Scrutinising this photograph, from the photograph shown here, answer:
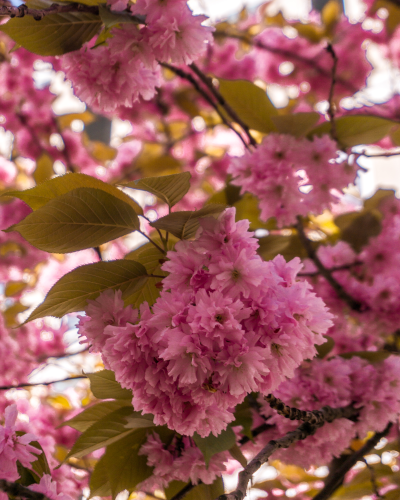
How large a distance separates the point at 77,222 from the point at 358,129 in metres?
0.76

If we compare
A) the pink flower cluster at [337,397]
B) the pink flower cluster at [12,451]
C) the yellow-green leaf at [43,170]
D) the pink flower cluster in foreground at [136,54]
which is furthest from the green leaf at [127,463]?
the yellow-green leaf at [43,170]

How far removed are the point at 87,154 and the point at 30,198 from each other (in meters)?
2.15

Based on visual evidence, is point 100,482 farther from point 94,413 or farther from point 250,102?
point 250,102

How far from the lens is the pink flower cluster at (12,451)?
24.3 inches

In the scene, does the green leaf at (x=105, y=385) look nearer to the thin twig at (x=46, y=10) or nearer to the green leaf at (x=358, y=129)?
the thin twig at (x=46, y=10)

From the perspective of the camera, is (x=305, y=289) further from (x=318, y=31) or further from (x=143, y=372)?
(x=318, y=31)

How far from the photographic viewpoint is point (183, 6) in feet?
2.42

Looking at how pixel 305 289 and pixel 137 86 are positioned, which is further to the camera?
pixel 137 86

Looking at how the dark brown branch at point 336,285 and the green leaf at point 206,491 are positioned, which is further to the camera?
the dark brown branch at point 336,285

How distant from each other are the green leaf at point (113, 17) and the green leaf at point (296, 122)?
0.42 m

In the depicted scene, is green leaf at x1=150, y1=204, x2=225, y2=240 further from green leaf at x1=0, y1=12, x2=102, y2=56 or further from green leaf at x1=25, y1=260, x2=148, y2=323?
green leaf at x1=0, y1=12, x2=102, y2=56

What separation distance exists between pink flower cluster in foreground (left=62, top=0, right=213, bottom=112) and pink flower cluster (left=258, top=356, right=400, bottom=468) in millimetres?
668

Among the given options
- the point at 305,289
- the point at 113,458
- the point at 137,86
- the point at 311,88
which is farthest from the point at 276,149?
the point at 311,88

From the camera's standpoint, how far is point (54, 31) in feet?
2.53
